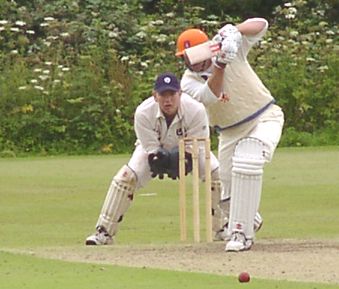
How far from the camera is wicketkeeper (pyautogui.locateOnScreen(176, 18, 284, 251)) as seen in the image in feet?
29.1

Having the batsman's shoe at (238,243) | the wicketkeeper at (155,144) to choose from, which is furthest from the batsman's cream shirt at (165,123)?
the batsman's shoe at (238,243)

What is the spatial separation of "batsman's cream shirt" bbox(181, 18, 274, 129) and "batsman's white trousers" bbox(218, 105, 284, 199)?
0.17 feet

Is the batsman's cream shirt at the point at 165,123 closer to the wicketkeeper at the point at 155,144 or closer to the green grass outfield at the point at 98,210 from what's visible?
the wicketkeeper at the point at 155,144

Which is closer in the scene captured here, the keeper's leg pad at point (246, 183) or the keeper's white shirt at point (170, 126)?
the keeper's leg pad at point (246, 183)

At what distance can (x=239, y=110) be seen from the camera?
30.1 feet

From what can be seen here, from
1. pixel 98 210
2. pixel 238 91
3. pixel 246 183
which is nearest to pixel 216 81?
pixel 238 91

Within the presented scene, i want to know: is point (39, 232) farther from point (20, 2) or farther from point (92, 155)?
point (20, 2)

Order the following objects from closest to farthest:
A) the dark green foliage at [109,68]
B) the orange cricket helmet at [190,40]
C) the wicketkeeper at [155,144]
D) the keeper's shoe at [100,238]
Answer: the orange cricket helmet at [190,40]
the wicketkeeper at [155,144]
the keeper's shoe at [100,238]
the dark green foliage at [109,68]

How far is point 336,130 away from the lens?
21516 millimetres

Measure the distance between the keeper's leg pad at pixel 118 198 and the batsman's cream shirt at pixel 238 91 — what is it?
111 centimetres

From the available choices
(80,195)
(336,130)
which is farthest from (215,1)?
(80,195)

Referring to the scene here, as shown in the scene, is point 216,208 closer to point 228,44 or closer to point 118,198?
point 118,198

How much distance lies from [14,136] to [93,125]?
1141mm

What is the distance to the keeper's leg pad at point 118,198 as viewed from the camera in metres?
10.2
